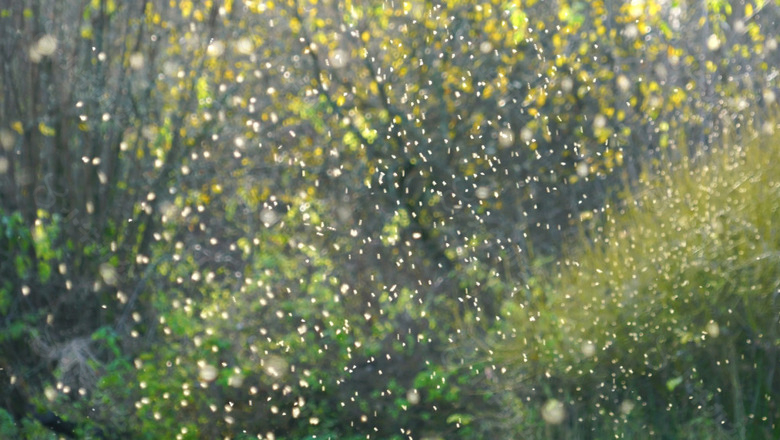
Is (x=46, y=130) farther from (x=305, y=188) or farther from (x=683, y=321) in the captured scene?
(x=683, y=321)

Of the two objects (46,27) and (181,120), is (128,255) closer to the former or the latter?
(181,120)

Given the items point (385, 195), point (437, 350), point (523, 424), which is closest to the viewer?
point (523, 424)

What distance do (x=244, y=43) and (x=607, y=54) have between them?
2140 mm

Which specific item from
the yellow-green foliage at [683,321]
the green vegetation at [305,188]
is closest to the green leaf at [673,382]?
the yellow-green foliage at [683,321]

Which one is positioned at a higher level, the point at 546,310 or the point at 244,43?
the point at 244,43

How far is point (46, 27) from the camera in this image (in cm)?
636

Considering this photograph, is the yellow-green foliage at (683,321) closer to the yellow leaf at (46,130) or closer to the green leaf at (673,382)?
the green leaf at (673,382)

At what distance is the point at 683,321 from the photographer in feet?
15.8

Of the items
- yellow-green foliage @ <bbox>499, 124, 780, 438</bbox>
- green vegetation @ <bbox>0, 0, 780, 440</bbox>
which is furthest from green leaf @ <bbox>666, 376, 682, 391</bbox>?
green vegetation @ <bbox>0, 0, 780, 440</bbox>

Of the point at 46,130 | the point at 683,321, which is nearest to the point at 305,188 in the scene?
the point at 46,130

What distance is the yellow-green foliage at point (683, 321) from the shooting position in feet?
15.5

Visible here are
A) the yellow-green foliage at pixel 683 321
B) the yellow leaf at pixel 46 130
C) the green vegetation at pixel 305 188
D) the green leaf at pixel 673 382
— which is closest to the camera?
the green leaf at pixel 673 382

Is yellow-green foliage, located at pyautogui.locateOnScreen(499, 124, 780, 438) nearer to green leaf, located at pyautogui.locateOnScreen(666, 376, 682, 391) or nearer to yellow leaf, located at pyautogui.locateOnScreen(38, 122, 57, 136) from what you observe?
green leaf, located at pyautogui.locateOnScreen(666, 376, 682, 391)

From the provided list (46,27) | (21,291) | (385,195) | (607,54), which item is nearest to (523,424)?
(385,195)
